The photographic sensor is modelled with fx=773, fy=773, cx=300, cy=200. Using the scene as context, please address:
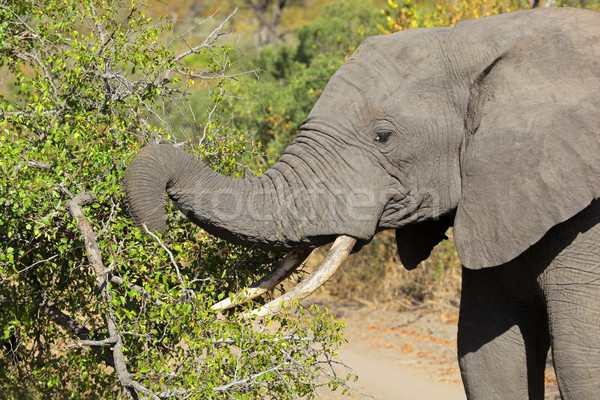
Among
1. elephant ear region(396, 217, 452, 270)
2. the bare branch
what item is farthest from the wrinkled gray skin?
the bare branch

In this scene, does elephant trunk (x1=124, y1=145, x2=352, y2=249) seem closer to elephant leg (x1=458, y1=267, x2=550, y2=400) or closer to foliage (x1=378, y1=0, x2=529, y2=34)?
elephant leg (x1=458, y1=267, x2=550, y2=400)

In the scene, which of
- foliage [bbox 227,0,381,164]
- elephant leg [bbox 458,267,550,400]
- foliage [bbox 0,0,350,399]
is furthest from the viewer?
foliage [bbox 227,0,381,164]

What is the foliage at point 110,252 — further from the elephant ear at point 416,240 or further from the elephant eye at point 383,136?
the elephant eye at point 383,136

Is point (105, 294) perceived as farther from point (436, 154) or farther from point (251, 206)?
point (436, 154)

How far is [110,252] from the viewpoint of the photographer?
3709 mm

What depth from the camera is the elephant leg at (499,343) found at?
3906mm

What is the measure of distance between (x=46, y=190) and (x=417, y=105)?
173cm

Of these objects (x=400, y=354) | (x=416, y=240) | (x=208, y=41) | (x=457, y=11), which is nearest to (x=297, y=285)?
(x=416, y=240)

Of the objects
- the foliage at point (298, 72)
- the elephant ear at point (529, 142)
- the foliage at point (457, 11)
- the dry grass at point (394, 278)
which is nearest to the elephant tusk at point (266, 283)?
the elephant ear at point (529, 142)

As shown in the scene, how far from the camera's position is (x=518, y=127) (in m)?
3.26

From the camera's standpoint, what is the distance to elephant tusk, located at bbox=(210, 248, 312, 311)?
3.33 m

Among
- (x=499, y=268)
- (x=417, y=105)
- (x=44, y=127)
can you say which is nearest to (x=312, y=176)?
(x=417, y=105)

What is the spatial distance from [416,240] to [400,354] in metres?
4.23

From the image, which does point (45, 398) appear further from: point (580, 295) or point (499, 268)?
point (580, 295)
